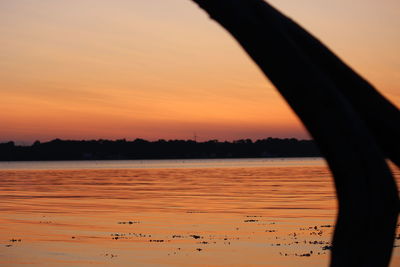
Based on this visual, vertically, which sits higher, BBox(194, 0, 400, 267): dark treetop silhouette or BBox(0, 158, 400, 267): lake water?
BBox(194, 0, 400, 267): dark treetop silhouette

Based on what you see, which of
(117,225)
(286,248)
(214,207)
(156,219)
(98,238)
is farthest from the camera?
(214,207)

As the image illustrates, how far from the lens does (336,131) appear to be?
9.11ft

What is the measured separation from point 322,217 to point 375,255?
30218 mm

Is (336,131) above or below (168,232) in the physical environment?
above

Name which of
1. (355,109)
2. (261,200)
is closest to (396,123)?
(355,109)

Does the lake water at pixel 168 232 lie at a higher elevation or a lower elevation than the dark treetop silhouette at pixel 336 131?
lower

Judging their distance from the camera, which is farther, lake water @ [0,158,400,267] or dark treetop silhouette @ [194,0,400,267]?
lake water @ [0,158,400,267]

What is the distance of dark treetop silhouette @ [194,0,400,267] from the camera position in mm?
2764

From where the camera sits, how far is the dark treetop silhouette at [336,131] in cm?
276

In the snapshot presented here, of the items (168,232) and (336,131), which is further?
(168,232)

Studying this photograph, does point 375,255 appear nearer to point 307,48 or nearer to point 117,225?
point 307,48

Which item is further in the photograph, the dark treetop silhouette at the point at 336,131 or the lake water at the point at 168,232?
the lake water at the point at 168,232

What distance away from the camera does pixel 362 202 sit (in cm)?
278

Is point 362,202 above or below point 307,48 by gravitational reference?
below
